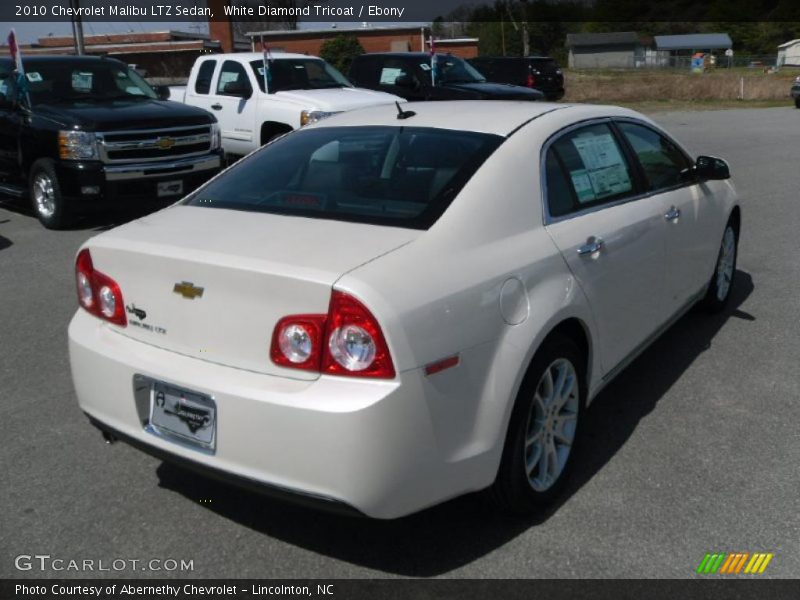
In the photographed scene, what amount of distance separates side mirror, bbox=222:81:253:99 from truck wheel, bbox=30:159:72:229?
3913mm

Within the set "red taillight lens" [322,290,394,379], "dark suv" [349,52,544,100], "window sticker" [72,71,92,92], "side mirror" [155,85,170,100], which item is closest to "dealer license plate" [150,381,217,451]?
"red taillight lens" [322,290,394,379]

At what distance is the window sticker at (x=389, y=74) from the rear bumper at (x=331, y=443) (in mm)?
14257

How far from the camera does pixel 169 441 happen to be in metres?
3.12

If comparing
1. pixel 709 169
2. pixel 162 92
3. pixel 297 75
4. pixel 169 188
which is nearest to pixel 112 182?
pixel 169 188

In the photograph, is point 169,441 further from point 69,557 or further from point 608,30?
point 608,30

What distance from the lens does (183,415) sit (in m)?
3.07

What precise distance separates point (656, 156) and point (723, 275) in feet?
5.07

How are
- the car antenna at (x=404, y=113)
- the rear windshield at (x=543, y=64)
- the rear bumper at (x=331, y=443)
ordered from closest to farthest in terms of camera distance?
the rear bumper at (x=331, y=443), the car antenna at (x=404, y=113), the rear windshield at (x=543, y=64)

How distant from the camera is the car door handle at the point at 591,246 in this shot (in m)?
3.72

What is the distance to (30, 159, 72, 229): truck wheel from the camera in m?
9.39

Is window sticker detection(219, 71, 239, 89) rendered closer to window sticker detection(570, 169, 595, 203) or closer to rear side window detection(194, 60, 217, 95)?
rear side window detection(194, 60, 217, 95)

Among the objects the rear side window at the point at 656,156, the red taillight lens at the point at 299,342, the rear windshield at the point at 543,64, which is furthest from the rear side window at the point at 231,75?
the rear windshield at the point at 543,64

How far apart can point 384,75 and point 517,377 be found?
14419 mm

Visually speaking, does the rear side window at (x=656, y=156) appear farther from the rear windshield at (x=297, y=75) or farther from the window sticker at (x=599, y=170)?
the rear windshield at (x=297, y=75)
